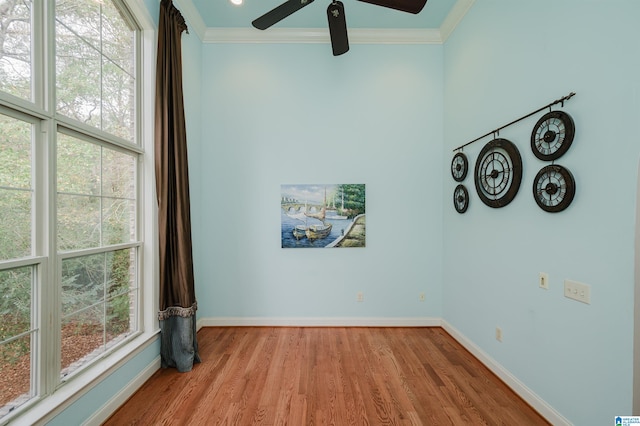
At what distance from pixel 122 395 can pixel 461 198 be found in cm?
339

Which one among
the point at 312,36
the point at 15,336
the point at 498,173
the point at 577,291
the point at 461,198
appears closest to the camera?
the point at 15,336

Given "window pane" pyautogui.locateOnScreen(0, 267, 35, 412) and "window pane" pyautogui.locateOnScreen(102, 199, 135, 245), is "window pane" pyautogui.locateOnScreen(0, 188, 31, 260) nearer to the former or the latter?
"window pane" pyautogui.locateOnScreen(0, 267, 35, 412)

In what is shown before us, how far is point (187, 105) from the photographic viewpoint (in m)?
2.73

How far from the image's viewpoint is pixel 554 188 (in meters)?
1.62

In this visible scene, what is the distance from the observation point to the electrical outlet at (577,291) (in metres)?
1.47

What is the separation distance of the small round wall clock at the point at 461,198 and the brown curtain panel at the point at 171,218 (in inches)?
108

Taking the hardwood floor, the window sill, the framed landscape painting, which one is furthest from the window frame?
the framed landscape painting

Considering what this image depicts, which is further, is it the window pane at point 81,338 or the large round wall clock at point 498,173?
the large round wall clock at point 498,173

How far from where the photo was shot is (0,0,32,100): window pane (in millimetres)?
1260

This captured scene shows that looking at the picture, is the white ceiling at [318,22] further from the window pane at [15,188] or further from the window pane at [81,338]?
the window pane at [81,338]

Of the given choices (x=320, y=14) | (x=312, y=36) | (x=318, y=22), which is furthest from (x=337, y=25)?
(x=312, y=36)

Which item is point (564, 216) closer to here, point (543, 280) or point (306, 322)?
point (543, 280)

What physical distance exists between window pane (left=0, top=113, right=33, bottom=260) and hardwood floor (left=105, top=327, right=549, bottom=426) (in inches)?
51.6

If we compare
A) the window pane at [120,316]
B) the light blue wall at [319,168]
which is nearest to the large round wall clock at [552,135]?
the light blue wall at [319,168]
